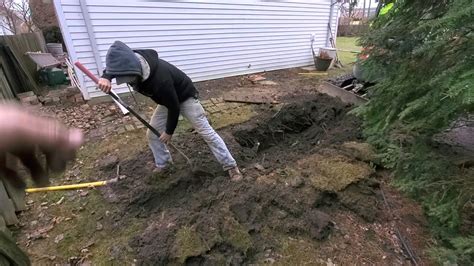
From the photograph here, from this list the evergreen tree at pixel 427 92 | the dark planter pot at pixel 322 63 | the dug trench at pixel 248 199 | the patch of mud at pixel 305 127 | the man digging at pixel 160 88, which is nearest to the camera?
the evergreen tree at pixel 427 92

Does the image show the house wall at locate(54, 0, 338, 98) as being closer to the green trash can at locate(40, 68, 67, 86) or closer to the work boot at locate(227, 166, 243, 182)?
the green trash can at locate(40, 68, 67, 86)

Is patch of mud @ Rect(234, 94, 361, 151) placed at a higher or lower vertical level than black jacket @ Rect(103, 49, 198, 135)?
lower

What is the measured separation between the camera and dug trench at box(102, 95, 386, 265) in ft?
7.45

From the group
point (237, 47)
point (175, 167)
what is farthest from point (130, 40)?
point (175, 167)

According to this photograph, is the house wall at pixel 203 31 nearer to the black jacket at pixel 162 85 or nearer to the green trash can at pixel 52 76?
the green trash can at pixel 52 76

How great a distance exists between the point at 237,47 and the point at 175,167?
5149mm

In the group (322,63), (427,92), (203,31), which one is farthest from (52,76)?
(427,92)

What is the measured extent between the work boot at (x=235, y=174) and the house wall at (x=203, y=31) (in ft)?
12.9

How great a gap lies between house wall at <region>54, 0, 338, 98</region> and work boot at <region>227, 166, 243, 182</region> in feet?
12.9

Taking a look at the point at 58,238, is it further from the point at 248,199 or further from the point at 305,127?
the point at 305,127

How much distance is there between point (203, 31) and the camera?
22.5 ft

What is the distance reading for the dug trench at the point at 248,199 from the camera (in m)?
2.27

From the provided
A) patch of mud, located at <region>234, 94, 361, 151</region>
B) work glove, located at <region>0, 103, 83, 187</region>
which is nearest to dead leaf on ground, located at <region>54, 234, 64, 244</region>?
work glove, located at <region>0, 103, 83, 187</region>

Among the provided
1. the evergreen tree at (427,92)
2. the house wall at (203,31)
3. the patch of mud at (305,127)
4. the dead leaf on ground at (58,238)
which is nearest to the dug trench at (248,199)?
the patch of mud at (305,127)
